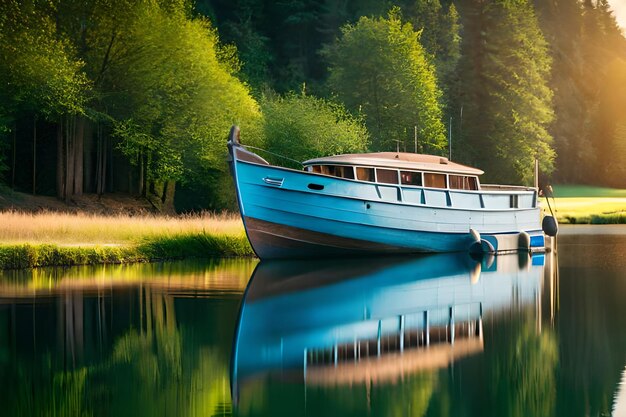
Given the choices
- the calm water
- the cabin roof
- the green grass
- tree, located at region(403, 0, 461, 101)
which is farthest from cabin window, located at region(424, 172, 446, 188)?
tree, located at region(403, 0, 461, 101)

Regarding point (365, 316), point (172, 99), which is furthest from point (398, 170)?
point (365, 316)

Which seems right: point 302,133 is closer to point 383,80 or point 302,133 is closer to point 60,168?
point 60,168

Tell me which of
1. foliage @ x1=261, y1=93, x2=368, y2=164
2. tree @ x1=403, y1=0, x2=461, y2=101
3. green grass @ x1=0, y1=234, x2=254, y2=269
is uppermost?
tree @ x1=403, y1=0, x2=461, y2=101

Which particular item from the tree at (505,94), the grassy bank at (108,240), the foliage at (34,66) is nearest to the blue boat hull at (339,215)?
the grassy bank at (108,240)

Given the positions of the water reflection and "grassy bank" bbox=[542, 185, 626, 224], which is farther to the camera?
"grassy bank" bbox=[542, 185, 626, 224]

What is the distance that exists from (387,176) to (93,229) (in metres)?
9.64

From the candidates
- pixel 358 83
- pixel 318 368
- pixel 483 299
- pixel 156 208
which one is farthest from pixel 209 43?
pixel 318 368

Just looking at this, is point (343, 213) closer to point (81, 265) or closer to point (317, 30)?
point (81, 265)

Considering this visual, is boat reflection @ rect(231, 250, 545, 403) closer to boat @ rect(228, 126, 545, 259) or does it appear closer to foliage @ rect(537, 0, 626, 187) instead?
boat @ rect(228, 126, 545, 259)

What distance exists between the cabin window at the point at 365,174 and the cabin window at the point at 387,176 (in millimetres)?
238

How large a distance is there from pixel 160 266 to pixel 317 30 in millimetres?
50727

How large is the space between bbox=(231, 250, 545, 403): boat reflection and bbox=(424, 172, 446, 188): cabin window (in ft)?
14.7

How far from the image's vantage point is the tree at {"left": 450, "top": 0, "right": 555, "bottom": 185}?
249 feet

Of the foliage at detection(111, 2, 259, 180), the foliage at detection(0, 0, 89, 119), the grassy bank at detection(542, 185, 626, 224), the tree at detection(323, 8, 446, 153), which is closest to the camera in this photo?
the foliage at detection(0, 0, 89, 119)
